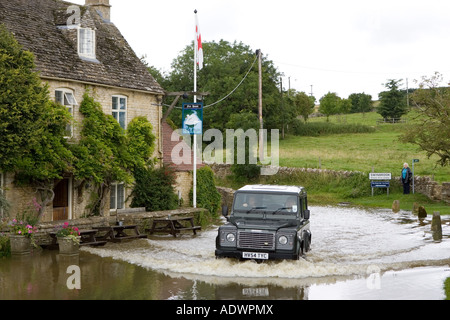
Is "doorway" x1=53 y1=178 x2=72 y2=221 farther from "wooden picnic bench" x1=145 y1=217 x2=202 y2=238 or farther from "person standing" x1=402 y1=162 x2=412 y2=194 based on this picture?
"person standing" x1=402 y1=162 x2=412 y2=194

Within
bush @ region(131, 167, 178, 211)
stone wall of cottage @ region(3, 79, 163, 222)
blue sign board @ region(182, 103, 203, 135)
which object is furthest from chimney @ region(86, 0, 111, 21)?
bush @ region(131, 167, 178, 211)

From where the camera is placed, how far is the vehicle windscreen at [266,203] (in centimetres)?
1659

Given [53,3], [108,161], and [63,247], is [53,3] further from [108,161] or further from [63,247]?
[63,247]

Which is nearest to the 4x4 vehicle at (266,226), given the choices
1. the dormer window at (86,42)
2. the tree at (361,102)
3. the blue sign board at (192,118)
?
the blue sign board at (192,118)

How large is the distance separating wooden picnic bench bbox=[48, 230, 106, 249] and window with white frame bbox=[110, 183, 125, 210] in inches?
238

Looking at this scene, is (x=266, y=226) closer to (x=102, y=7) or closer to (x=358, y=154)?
(x=102, y=7)

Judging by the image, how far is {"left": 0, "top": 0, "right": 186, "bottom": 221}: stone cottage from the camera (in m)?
23.3

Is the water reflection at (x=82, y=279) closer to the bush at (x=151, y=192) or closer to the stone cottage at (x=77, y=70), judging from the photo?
the stone cottage at (x=77, y=70)

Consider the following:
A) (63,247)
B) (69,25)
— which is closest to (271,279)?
(63,247)

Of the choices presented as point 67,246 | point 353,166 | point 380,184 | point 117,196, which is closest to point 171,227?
point 117,196

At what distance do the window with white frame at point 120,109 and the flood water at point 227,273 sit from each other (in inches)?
270

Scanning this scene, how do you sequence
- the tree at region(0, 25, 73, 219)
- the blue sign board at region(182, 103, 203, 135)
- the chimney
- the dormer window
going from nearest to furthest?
the tree at region(0, 25, 73, 219) < the dormer window < the blue sign board at region(182, 103, 203, 135) < the chimney

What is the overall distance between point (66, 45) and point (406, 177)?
21678 millimetres

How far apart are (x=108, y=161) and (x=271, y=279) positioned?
38.8 ft
